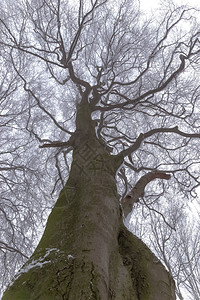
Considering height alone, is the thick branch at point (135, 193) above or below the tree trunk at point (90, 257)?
above

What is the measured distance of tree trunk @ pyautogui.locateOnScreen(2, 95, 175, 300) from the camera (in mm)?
1237

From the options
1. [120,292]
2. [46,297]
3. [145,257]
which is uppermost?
[145,257]

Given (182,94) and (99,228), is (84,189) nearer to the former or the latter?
(99,228)

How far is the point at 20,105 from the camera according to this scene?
5.66 metres

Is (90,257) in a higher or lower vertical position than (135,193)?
lower

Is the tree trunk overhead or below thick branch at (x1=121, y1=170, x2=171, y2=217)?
below

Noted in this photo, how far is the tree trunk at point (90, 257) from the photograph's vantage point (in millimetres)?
1237

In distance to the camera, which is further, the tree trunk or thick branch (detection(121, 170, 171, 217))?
thick branch (detection(121, 170, 171, 217))

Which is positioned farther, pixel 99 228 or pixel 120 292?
pixel 99 228

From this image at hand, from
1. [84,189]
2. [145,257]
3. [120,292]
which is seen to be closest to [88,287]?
[120,292]

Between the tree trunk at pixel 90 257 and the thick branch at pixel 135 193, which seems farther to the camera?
the thick branch at pixel 135 193

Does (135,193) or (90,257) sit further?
(135,193)

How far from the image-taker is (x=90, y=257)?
137cm

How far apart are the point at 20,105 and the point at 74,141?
3.39 m
